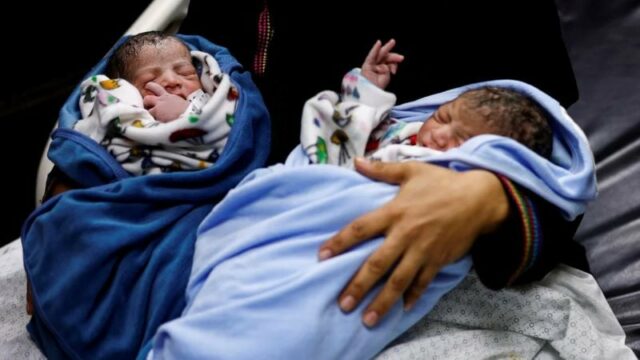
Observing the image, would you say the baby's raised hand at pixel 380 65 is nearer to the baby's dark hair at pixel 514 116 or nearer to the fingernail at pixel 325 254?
the baby's dark hair at pixel 514 116

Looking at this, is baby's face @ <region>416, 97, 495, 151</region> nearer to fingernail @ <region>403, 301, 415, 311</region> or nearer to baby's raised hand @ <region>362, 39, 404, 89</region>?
baby's raised hand @ <region>362, 39, 404, 89</region>

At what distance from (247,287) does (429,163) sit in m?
0.28

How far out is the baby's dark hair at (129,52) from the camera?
110 cm

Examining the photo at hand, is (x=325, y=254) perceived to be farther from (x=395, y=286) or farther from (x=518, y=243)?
(x=518, y=243)

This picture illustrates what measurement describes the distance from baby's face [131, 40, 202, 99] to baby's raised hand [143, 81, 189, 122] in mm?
16

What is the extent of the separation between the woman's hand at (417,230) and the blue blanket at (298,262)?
2 cm

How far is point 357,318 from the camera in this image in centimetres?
78

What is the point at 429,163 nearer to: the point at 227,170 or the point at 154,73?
the point at 227,170

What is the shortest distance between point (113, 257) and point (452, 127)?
0.49 m

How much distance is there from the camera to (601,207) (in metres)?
1.22

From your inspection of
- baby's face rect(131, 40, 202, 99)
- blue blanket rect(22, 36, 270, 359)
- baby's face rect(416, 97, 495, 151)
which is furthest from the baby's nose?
baby's face rect(416, 97, 495, 151)

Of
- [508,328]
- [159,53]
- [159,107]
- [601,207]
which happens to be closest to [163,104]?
[159,107]

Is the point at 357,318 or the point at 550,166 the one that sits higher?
the point at 550,166

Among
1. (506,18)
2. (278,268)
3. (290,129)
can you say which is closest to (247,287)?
(278,268)
